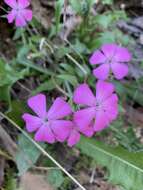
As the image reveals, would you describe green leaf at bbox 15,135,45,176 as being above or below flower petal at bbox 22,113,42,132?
below

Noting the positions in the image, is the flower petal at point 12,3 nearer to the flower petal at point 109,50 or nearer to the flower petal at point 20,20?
the flower petal at point 20,20

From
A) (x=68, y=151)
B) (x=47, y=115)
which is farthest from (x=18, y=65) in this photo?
(x=47, y=115)

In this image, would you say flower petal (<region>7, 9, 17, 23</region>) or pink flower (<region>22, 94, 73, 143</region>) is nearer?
pink flower (<region>22, 94, 73, 143</region>)

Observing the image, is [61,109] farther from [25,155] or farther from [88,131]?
[25,155]

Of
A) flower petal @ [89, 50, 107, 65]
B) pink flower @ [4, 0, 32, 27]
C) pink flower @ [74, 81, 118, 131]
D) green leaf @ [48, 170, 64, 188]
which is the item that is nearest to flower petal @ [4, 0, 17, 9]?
pink flower @ [4, 0, 32, 27]

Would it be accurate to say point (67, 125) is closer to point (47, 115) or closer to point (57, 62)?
point (47, 115)

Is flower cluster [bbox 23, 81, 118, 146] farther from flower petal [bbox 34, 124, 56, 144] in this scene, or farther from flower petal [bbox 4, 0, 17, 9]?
flower petal [bbox 4, 0, 17, 9]

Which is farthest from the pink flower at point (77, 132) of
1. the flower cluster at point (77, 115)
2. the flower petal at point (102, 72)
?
Result: the flower petal at point (102, 72)
